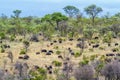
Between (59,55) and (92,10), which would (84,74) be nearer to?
(59,55)

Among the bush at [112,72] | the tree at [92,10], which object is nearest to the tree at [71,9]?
the tree at [92,10]

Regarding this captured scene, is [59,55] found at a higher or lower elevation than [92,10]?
lower

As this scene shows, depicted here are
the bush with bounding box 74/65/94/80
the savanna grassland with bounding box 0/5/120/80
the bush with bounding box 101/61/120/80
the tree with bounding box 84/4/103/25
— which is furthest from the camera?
the tree with bounding box 84/4/103/25

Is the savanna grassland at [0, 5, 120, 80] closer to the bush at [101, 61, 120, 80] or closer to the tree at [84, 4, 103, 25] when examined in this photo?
the bush at [101, 61, 120, 80]

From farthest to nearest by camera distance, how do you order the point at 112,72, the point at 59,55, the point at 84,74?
1. the point at 59,55
2. the point at 112,72
3. the point at 84,74

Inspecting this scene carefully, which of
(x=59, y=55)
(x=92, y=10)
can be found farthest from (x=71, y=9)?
(x=59, y=55)

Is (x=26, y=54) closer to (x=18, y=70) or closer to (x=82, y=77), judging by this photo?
(x=18, y=70)

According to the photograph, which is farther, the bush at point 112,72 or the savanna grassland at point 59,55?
the savanna grassland at point 59,55

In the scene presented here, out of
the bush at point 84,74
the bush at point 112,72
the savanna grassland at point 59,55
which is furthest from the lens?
the savanna grassland at point 59,55

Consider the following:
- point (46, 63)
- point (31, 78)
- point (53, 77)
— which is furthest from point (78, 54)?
point (31, 78)

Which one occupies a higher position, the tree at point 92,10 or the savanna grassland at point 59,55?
the tree at point 92,10

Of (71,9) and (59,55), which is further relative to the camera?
(71,9)

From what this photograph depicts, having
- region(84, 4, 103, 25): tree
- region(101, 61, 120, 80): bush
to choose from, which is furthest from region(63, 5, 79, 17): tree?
region(101, 61, 120, 80): bush

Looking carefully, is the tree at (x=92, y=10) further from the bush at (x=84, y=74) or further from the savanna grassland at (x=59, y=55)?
the bush at (x=84, y=74)
